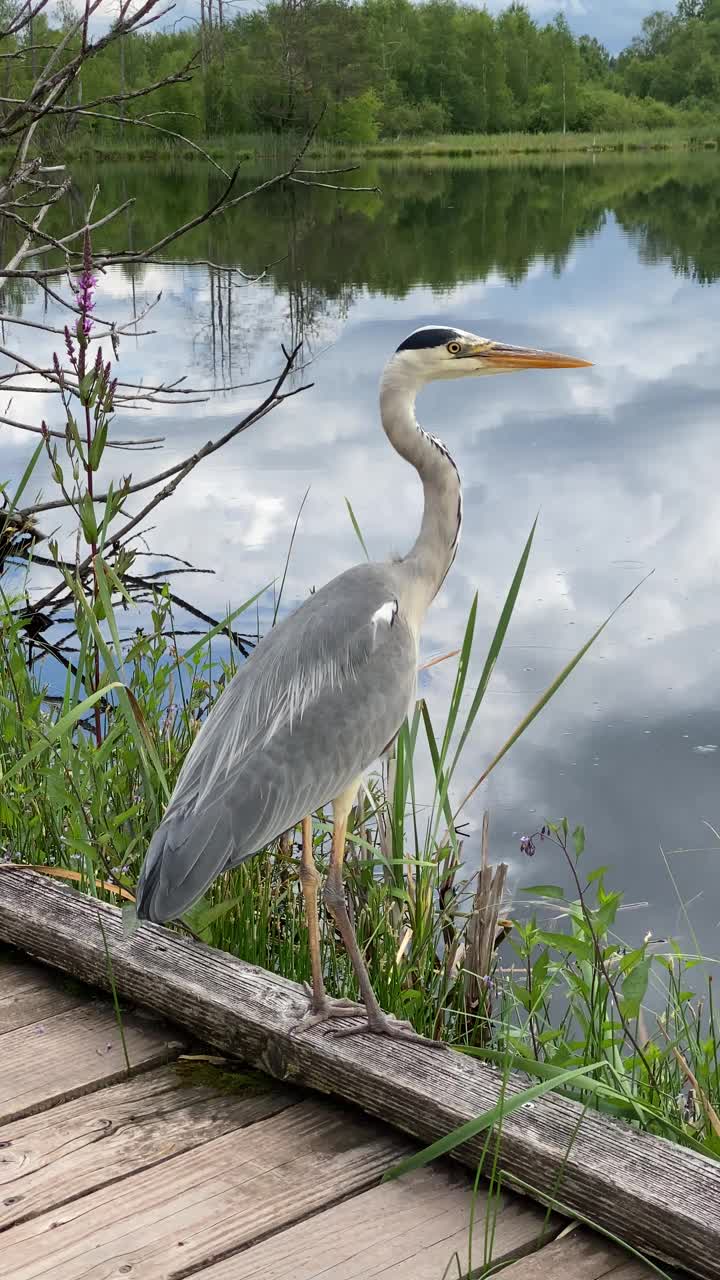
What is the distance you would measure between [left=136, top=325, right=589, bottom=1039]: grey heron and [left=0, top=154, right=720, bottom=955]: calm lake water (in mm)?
171

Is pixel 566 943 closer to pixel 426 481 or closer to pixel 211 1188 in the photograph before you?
pixel 211 1188

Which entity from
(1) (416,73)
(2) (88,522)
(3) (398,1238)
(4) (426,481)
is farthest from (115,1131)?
(1) (416,73)

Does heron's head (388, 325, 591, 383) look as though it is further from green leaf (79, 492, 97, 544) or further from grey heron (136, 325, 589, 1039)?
green leaf (79, 492, 97, 544)

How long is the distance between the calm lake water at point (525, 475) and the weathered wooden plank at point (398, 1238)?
1305mm

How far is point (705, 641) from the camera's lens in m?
6.70

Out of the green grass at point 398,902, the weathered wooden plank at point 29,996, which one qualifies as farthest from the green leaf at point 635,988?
the weathered wooden plank at point 29,996

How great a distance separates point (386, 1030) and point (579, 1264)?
0.60 meters

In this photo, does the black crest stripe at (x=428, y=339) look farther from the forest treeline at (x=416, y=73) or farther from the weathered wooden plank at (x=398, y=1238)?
the forest treeline at (x=416, y=73)

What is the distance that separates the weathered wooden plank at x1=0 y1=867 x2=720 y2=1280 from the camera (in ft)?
6.16

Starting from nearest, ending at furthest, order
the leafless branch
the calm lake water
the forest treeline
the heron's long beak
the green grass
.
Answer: the green grass < the heron's long beak < the leafless branch < the calm lake water < the forest treeline

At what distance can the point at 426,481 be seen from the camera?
2879mm

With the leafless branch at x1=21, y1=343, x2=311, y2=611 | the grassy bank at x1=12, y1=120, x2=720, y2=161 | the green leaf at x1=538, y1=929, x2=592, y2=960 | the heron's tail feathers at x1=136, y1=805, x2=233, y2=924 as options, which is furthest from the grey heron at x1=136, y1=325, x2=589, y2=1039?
the grassy bank at x1=12, y1=120, x2=720, y2=161

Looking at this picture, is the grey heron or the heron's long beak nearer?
the grey heron

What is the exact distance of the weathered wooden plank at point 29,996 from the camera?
8.41ft
